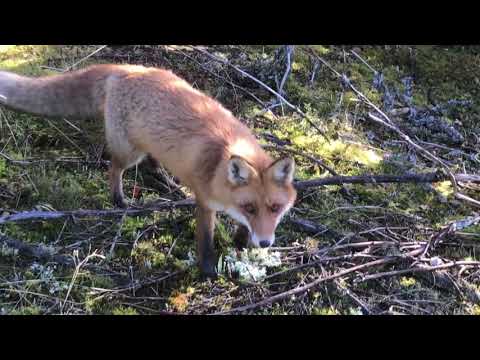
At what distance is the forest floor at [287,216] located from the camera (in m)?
4.90

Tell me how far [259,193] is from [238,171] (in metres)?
0.28

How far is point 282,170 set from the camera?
4.70 meters

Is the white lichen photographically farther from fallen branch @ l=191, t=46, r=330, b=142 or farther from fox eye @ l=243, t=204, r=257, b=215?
fallen branch @ l=191, t=46, r=330, b=142

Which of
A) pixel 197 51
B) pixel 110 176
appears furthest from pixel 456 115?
pixel 110 176

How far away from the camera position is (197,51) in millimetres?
8133

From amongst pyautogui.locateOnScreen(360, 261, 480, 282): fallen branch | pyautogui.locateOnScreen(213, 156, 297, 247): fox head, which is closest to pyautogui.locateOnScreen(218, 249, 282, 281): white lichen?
pyautogui.locateOnScreen(213, 156, 297, 247): fox head

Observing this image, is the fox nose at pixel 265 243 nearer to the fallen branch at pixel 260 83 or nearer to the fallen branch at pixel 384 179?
the fallen branch at pixel 384 179

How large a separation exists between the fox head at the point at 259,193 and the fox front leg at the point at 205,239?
17.7 inches

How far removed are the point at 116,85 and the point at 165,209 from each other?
155cm

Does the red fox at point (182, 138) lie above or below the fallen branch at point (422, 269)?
above

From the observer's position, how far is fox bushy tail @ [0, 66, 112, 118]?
625 centimetres

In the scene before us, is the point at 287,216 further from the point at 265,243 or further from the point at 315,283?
the point at 265,243

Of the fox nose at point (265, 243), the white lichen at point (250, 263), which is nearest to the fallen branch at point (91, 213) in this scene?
the white lichen at point (250, 263)

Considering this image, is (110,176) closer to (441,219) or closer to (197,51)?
(197,51)
